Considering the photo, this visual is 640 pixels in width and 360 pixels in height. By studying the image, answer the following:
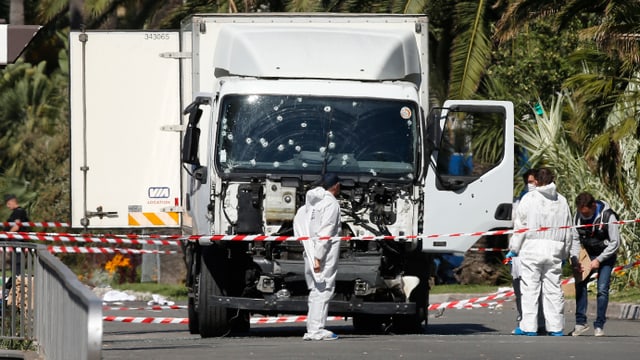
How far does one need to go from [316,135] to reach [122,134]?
130 inches

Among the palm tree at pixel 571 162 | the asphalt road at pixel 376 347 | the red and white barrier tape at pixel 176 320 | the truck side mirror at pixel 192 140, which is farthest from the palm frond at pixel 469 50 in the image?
the truck side mirror at pixel 192 140

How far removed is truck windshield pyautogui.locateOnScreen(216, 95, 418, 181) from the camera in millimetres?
14680

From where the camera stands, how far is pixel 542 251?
15180 millimetres

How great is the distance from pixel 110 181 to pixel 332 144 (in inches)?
139

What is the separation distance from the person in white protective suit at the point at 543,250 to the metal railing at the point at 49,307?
503 centimetres

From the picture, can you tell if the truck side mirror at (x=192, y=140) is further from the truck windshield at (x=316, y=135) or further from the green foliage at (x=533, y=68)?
the green foliage at (x=533, y=68)

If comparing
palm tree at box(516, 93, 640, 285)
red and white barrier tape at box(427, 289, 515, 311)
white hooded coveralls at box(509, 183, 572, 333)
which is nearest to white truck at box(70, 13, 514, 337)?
white hooded coveralls at box(509, 183, 572, 333)

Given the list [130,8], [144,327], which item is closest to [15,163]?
[130,8]

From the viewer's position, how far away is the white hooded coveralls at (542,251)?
15203mm

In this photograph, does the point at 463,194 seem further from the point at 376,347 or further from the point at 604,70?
the point at 604,70

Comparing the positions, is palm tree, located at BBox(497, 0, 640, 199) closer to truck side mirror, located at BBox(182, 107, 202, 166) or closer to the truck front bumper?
the truck front bumper

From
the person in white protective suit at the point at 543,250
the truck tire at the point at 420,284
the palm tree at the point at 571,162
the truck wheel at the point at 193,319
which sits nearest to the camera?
the truck tire at the point at 420,284

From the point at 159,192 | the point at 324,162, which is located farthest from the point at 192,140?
the point at 159,192

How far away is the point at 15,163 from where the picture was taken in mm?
38531
